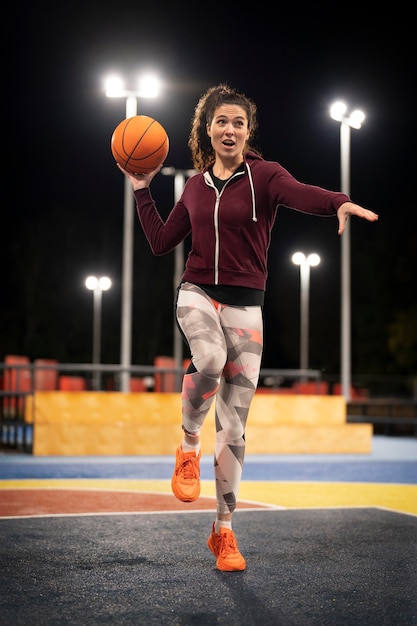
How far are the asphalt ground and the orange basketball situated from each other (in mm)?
2295

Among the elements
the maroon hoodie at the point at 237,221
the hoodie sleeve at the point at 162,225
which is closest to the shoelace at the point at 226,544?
the maroon hoodie at the point at 237,221

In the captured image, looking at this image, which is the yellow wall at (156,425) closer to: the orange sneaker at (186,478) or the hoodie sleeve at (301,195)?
the orange sneaker at (186,478)

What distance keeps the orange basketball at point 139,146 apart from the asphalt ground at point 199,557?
2.29 metres

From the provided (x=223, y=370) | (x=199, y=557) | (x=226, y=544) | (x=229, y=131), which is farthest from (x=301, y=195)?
(x=199, y=557)

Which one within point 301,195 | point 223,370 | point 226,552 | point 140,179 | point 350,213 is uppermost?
point 140,179

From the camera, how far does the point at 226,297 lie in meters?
4.77

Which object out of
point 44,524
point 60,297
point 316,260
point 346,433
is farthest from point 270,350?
point 44,524

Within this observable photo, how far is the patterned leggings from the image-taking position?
4.70 m

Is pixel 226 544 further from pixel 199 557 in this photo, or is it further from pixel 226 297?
pixel 226 297

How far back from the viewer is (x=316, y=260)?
38.2 metres

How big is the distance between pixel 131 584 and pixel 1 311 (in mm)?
48508

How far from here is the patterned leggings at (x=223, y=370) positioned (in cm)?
470

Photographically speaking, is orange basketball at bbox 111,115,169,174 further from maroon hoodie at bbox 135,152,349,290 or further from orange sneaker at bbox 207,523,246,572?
orange sneaker at bbox 207,523,246,572

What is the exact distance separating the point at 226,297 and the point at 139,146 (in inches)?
42.7
